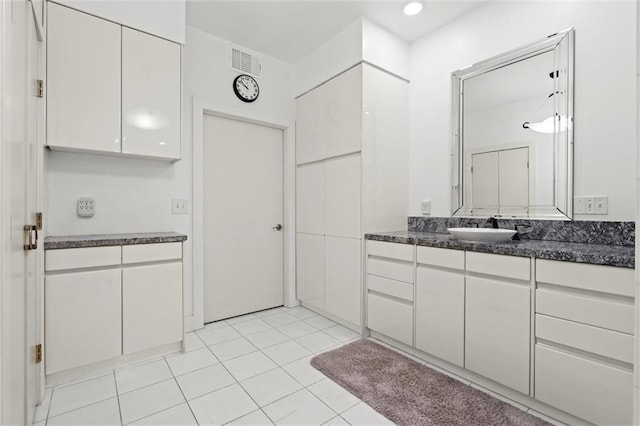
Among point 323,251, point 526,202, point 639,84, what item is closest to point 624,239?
point 526,202

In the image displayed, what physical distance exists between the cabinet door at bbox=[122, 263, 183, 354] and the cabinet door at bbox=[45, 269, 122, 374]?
0.05 meters

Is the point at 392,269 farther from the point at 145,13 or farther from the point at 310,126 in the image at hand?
the point at 145,13

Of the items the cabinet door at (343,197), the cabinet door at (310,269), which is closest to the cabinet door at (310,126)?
the cabinet door at (343,197)

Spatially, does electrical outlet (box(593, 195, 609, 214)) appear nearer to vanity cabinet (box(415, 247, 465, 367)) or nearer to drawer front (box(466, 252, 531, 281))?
drawer front (box(466, 252, 531, 281))

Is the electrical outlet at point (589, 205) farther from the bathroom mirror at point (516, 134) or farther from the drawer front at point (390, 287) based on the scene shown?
the drawer front at point (390, 287)

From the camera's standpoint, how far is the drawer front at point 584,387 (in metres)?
1.38

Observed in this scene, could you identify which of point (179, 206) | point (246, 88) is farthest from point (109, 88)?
point (246, 88)

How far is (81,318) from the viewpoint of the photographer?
194 centimetres

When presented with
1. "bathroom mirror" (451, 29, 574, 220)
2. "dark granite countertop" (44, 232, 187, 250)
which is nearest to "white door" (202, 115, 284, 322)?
"dark granite countertop" (44, 232, 187, 250)

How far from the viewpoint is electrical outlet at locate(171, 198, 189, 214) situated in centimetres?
267

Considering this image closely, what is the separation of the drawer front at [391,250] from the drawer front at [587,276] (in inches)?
Result: 33.3

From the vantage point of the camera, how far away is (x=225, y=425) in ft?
5.15

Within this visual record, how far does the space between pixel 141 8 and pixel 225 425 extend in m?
2.79

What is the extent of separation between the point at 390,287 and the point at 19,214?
7.36 ft
